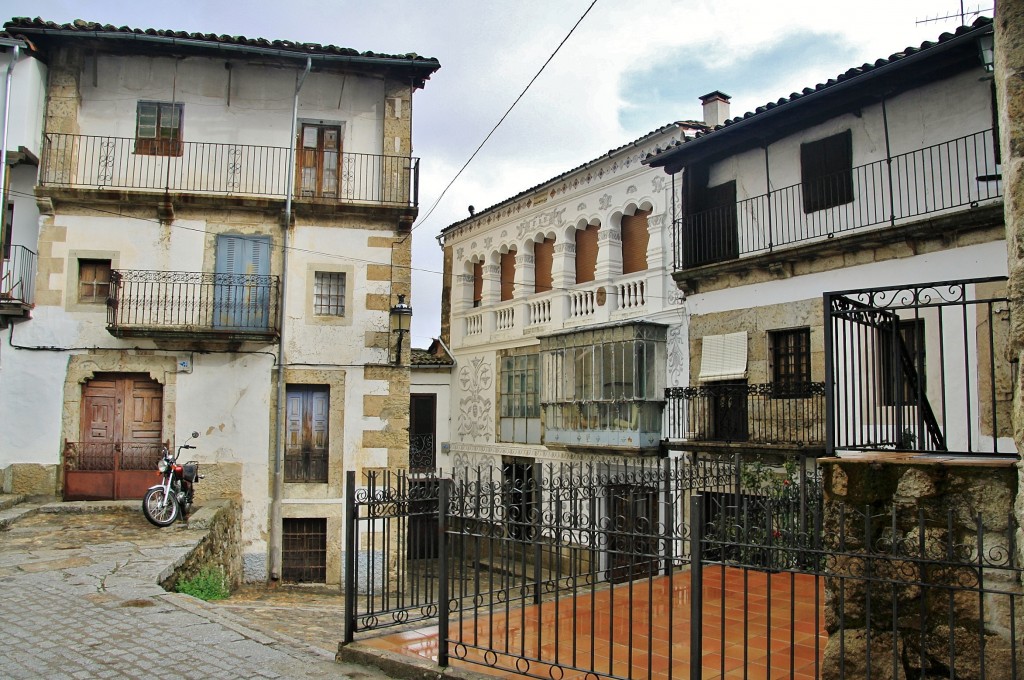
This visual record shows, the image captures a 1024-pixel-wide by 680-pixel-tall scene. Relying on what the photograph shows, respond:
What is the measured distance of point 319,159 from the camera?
1577cm

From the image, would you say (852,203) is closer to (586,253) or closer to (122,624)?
(586,253)

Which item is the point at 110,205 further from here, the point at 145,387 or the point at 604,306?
the point at 604,306

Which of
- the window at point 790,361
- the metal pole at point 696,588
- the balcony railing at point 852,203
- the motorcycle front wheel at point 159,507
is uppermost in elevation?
the balcony railing at point 852,203

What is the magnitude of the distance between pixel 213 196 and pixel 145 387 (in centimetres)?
379

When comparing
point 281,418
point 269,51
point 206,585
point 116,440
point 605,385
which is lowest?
point 206,585

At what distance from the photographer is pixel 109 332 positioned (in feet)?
46.8

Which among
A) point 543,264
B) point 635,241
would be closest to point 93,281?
point 543,264

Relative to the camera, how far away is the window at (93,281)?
48.4 feet

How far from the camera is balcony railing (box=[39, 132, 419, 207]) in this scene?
48.9 ft

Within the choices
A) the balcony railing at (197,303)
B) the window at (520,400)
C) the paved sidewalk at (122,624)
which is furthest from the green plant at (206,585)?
the window at (520,400)

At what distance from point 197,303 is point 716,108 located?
11448 millimetres

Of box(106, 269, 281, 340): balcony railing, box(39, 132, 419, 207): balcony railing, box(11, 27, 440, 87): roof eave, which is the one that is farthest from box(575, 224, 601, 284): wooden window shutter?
box(106, 269, 281, 340): balcony railing

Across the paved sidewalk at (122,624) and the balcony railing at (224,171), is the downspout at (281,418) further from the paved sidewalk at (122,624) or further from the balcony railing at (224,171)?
the paved sidewalk at (122,624)

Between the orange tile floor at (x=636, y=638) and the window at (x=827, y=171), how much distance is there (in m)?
7.44
